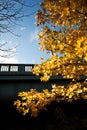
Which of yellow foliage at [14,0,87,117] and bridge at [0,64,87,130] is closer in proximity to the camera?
yellow foliage at [14,0,87,117]

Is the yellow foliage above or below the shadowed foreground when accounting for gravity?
above

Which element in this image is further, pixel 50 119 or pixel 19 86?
pixel 50 119

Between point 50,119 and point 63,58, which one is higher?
point 63,58

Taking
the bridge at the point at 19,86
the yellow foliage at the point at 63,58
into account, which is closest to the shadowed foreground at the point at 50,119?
the bridge at the point at 19,86

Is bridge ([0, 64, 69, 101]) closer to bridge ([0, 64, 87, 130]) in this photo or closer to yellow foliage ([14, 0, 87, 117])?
bridge ([0, 64, 87, 130])

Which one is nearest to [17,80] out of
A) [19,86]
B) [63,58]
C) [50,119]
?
[19,86]

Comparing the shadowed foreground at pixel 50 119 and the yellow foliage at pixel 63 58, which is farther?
the shadowed foreground at pixel 50 119

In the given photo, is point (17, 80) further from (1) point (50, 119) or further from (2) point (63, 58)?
(2) point (63, 58)

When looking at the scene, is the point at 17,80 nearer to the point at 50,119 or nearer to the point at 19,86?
the point at 19,86

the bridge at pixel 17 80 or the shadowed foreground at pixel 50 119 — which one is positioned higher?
the bridge at pixel 17 80

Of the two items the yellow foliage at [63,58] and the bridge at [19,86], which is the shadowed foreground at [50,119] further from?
the yellow foliage at [63,58]

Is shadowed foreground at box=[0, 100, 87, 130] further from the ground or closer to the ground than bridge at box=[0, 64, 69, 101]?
closer to the ground

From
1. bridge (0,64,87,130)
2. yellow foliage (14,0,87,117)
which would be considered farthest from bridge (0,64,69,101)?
yellow foliage (14,0,87,117)

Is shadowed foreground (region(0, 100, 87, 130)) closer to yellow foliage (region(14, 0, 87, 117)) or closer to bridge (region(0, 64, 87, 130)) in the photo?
bridge (region(0, 64, 87, 130))
